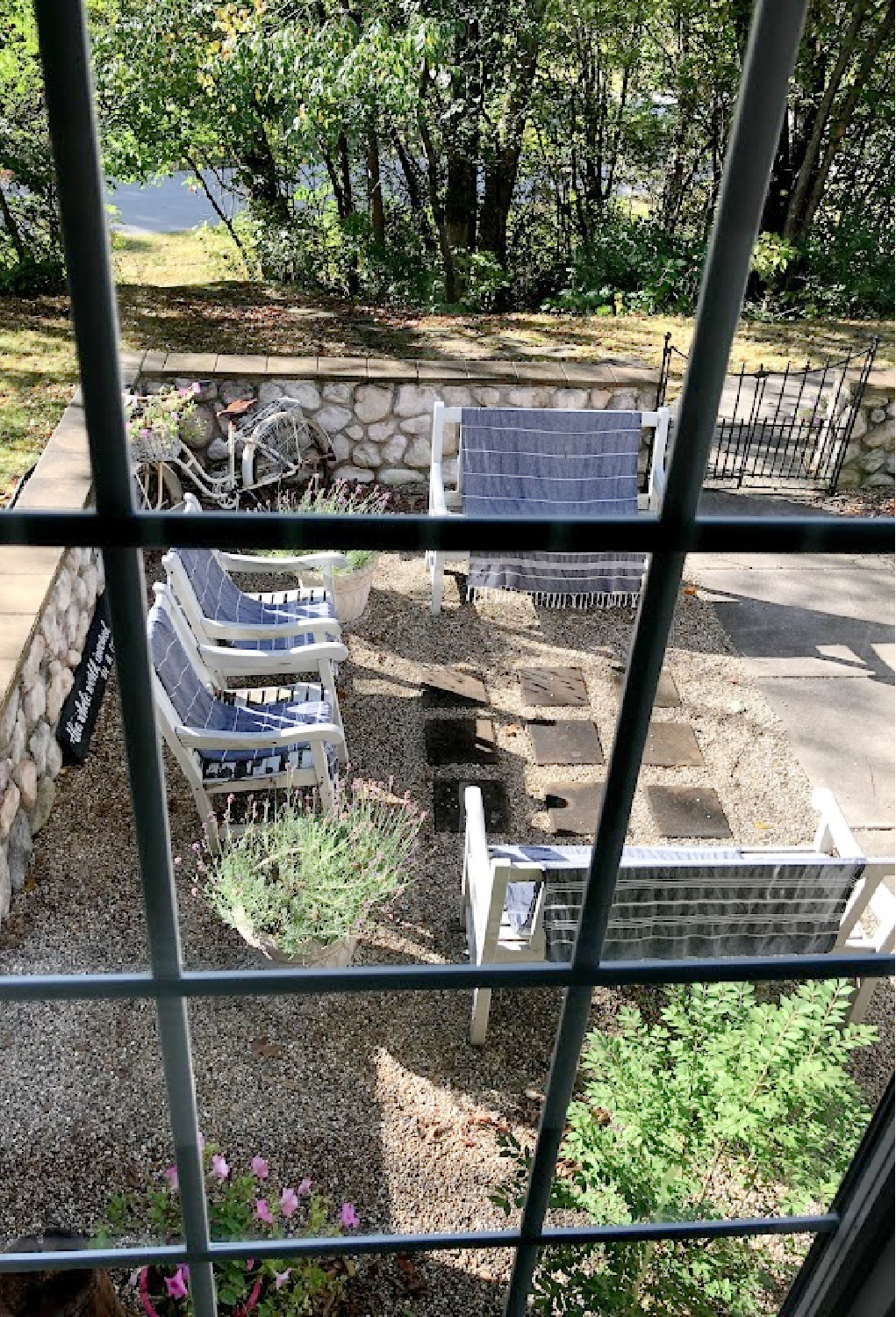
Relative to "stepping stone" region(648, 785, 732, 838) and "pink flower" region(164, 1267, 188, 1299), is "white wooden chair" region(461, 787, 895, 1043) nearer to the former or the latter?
"stepping stone" region(648, 785, 732, 838)

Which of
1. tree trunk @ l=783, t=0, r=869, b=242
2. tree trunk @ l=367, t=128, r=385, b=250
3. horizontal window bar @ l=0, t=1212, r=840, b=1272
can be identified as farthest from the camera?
tree trunk @ l=367, t=128, r=385, b=250

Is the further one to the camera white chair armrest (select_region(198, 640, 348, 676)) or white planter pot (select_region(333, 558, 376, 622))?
white planter pot (select_region(333, 558, 376, 622))

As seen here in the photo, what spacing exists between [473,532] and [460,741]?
11.3 feet

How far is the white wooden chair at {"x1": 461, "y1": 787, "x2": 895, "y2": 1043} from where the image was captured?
2.54m

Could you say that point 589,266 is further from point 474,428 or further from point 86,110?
point 86,110

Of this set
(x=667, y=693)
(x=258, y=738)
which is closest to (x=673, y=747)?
(x=667, y=693)

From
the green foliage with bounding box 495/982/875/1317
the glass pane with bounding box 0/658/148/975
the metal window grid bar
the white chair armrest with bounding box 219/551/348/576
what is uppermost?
the metal window grid bar

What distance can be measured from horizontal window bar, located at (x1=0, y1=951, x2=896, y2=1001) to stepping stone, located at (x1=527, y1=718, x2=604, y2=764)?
3.15 meters

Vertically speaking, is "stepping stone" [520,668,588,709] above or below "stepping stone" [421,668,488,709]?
above

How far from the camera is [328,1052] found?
2.83 m

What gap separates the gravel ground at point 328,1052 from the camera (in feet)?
8.16

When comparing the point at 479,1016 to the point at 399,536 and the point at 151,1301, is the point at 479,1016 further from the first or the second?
the point at 399,536

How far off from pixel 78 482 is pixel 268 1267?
2.88m

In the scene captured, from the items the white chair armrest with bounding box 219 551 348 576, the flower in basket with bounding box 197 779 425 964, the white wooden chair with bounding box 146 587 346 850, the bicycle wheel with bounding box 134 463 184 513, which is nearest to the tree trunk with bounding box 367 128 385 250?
the bicycle wheel with bounding box 134 463 184 513
